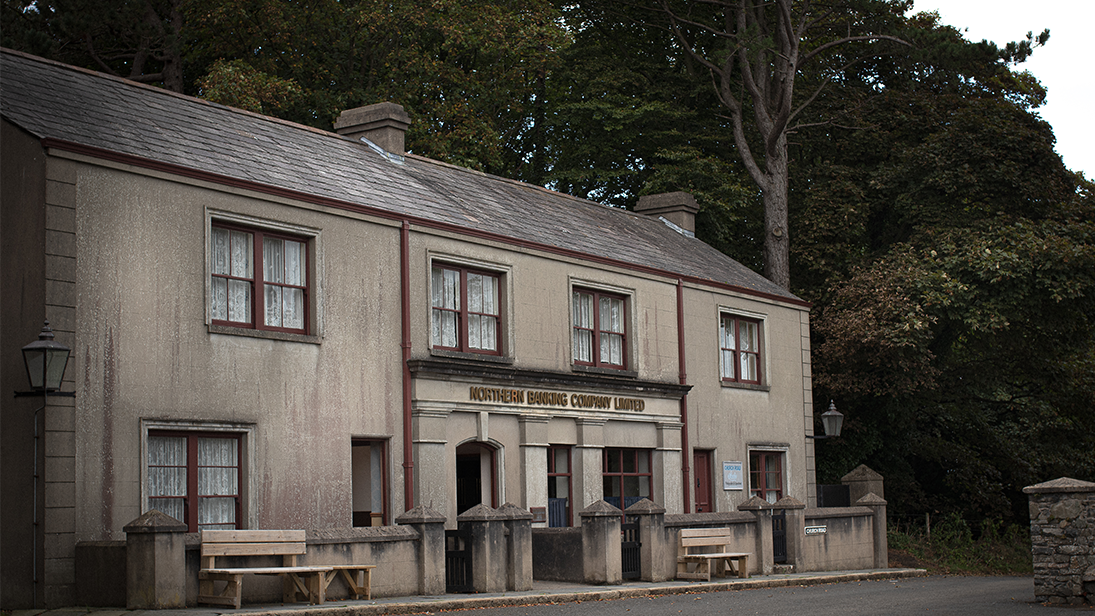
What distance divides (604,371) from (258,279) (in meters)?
8.08

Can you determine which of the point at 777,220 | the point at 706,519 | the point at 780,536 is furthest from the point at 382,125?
the point at 777,220

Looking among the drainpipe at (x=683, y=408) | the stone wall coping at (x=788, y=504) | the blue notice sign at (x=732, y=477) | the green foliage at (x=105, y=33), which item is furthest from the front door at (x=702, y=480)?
the green foliage at (x=105, y=33)

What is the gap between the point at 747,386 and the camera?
2761 cm

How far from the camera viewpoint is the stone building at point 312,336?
15141 millimetres

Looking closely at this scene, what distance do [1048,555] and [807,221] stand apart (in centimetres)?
1940

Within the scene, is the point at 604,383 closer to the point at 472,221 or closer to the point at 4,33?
the point at 472,221

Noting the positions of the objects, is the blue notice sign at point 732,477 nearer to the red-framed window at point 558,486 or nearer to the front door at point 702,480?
the front door at point 702,480

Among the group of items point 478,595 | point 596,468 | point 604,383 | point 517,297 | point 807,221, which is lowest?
point 478,595

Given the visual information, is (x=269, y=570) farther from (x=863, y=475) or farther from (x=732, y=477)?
(x=863, y=475)

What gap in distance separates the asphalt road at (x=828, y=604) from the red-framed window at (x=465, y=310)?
547 cm

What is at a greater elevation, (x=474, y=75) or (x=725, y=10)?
(x=725, y=10)

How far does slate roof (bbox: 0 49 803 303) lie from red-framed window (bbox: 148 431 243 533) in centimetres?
372

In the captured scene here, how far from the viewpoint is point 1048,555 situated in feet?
57.5

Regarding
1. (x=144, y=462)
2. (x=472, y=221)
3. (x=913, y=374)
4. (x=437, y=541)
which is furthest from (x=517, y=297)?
(x=913, y=374)
